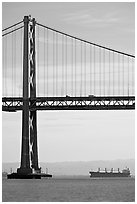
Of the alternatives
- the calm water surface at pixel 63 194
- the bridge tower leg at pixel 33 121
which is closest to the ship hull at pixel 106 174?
the bridge tower leg at pixel 33 121

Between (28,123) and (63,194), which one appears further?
(28,123)

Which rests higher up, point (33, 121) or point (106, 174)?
point (33, 121)

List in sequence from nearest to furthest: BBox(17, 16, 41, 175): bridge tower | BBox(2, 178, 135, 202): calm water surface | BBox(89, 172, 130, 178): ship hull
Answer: BBox(2, 178, 135, 202): calm water surface → BBox(17, 16, 41, 175): bridge tower → BBox(89, 172, 130, 178): ship hull

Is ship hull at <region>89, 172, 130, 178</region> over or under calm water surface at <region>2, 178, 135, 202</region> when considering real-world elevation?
under

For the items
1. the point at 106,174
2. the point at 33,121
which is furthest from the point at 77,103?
the point at 106,174

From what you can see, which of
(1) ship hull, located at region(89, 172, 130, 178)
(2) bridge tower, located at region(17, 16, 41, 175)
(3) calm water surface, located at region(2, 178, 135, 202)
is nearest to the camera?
(3) calm water surface, located at region(2, 178, 135, 202)

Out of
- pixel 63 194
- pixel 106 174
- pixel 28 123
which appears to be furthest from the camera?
pixel 106 174

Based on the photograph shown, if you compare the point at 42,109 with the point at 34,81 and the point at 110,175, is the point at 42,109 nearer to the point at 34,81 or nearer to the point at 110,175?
the point at 34,81

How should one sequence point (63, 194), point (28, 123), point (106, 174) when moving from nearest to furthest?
point (63, 194), point (28, 123), point (106, 174)

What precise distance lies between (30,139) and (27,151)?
1694 millimetres

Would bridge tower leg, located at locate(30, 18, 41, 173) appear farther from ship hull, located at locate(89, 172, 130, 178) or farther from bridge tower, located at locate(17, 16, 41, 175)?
ship hull, located at locate(89, 172, 130, 178)

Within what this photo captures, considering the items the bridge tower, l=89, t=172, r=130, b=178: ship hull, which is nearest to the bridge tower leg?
the bridge tower

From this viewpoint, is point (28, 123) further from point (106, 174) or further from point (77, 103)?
point (106, 174)

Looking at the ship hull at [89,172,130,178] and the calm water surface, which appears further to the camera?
the ship hull at [89,172,130,178]
